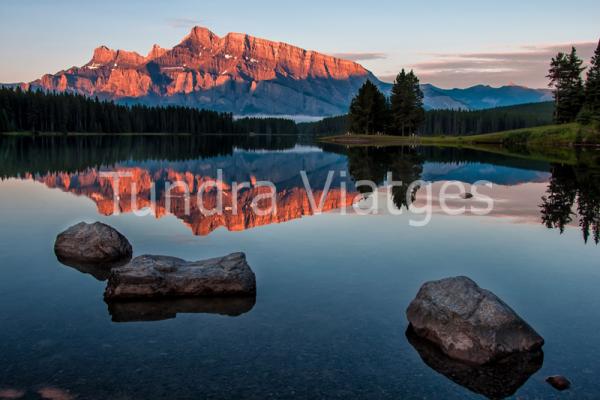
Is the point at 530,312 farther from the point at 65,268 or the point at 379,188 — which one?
the point at 379,188

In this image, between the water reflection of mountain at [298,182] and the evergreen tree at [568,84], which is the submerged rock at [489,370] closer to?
the water reflection of mountain at [298,182]

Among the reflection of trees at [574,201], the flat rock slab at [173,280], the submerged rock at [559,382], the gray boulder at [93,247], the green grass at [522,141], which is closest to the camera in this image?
the submerged rock at [559,382]

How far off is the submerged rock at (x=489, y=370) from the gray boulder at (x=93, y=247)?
1254 centimetres

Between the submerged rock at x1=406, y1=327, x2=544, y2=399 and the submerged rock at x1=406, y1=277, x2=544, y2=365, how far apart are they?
16 centimetres

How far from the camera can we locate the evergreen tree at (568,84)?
129375 millimetres

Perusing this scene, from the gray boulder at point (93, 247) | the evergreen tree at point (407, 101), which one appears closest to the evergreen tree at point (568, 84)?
the evergreen tree at point (407, 101)

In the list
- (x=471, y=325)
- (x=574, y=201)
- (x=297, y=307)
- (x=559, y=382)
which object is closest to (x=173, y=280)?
(x=297, y=307)

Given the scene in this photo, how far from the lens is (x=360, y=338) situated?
42.5 ft

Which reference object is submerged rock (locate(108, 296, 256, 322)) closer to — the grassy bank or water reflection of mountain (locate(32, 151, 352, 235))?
water reflection of mountain (locate(32, 151, 352, 235))

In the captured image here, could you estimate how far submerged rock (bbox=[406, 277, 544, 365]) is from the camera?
1208 cm

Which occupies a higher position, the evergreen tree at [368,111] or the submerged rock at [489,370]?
the evergreen tree at [368,111]

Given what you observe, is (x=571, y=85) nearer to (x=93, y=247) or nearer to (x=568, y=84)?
(x=568, y=84)

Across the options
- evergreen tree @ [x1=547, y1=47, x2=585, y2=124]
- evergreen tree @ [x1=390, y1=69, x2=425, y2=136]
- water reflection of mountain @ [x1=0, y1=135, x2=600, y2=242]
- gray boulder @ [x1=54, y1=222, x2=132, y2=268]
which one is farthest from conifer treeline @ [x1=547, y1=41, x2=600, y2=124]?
gray boulder @ [x1=54, y1=222, x2=132, y2=268]

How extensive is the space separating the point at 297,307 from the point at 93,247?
9561 mm
